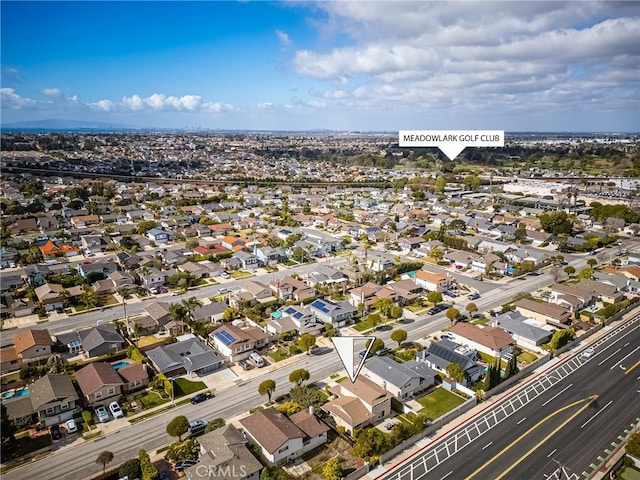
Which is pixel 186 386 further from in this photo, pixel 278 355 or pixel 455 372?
pixel 455 372

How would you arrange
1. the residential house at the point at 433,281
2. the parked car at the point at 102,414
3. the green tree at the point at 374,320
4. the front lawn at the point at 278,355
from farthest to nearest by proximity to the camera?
1. the residential house at the point at 433,281
2. the green tree at the point at 374,320
3. the front lawn at the point at 278,355
4. the parked car at the point at 102,414

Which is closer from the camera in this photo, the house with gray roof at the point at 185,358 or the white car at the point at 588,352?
the house with gray roof at the point at 185,358

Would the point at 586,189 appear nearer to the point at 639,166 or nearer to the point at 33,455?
the point at 639,166

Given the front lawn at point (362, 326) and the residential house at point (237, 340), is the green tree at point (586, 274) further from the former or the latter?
the residential house at point (237, 340)

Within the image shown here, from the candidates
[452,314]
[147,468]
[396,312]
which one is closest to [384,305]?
[396,312]

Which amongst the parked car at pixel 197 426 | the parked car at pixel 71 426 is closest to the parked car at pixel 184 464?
the parked car at pixel 197 426

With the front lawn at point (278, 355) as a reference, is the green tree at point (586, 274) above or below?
above
